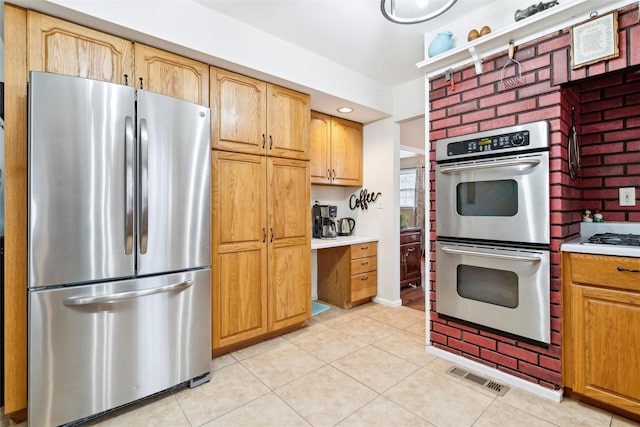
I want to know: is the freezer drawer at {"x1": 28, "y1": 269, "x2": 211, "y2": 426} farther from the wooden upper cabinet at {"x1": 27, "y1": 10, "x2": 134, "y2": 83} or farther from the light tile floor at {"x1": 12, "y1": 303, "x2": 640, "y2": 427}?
the wooden upper cabinet at {"x1": 27, "y1": 10, "x2": 134, "y2": 83}

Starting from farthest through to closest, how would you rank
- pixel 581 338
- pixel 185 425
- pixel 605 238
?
pixel 605 238 < pixel 581 338 < pixel 185 425

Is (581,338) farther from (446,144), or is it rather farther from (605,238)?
(446,144)

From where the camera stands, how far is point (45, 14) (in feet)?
5.61

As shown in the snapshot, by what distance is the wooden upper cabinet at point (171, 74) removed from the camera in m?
2.01

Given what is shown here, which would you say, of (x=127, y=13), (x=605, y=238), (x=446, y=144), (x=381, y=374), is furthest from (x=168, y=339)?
(x=605, y=238)

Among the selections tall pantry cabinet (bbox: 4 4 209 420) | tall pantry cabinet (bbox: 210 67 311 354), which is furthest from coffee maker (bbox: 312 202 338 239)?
tall pantry cabinet (bbox: 4 4 209 420)

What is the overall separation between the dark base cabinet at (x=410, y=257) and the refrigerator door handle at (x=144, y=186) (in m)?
3.34

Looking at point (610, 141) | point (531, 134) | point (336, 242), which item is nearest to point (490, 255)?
point (531, 134)

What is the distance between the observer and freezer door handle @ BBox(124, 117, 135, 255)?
1.69 metres

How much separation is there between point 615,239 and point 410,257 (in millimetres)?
2773

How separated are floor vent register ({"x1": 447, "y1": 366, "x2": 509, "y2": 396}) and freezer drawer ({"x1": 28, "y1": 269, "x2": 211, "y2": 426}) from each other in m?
1.72

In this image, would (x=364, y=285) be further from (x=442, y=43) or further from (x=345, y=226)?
(x=442, y=43)

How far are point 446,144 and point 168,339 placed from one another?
2279 millimetres

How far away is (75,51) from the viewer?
1.79 meters
